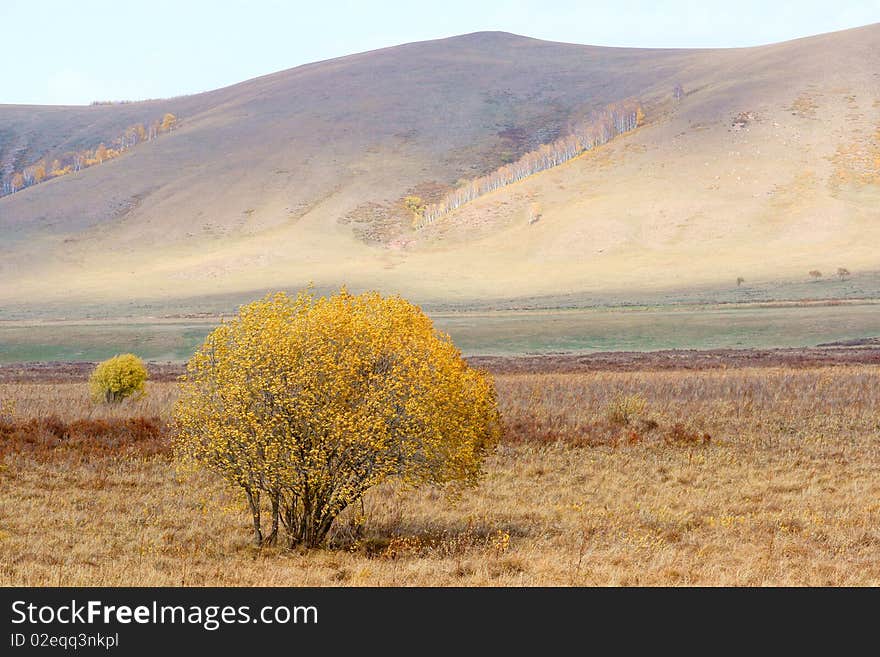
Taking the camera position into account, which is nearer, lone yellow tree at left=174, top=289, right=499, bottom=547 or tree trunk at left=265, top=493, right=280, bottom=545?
lone yellow tree at left=174, top=289, right=499, bottom=547

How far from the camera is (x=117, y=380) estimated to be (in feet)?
109

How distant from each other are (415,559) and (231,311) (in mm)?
91950

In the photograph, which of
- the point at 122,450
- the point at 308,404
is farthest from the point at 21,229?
the point at 308,404

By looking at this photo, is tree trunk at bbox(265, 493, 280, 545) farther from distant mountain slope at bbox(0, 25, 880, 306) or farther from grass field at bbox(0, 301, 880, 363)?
distant mountain slope at bbox(0, 25, 880, 306)

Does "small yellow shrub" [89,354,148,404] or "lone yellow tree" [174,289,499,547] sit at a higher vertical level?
"lone yellow tree" [174,289,499,547]

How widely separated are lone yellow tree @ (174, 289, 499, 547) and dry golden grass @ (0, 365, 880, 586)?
3.67ft

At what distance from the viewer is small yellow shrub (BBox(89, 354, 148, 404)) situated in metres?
33.2

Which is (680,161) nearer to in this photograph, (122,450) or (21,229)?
(21,229)

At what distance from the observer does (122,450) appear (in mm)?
23797

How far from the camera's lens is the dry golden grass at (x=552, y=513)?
1213cm

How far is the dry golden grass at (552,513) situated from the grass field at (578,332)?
3484 cm

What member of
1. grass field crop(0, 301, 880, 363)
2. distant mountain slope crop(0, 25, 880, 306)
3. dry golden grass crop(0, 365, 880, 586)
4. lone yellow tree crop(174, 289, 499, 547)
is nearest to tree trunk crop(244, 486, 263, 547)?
lone yellow tree crop(174, 289, 499, 547)

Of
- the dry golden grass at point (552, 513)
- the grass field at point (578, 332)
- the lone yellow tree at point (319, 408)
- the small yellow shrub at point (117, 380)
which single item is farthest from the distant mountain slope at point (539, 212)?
the lone yellow tree at point (319, 408)

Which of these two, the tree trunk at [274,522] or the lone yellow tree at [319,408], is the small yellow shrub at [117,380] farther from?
the tree trunk at [274,522]
